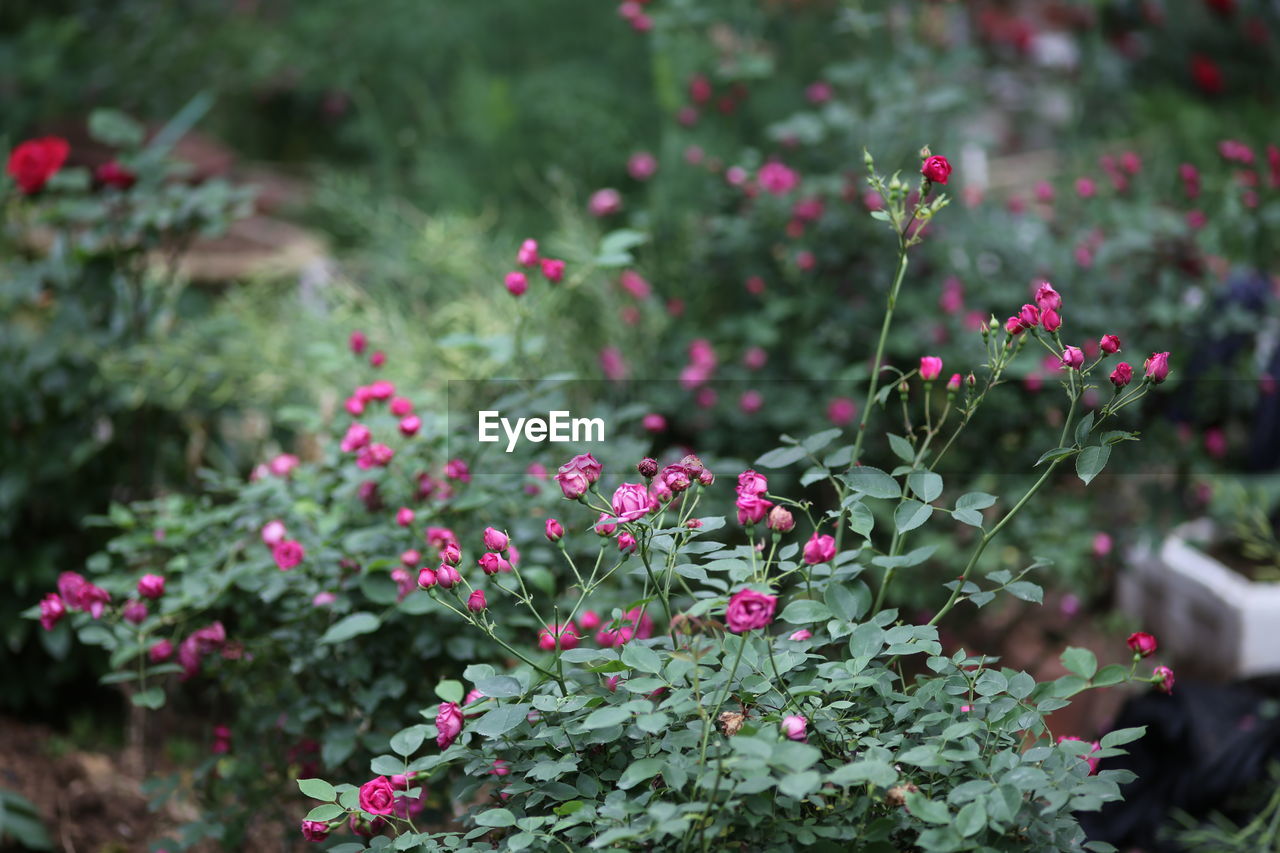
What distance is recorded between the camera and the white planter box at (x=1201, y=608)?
7.04 ft

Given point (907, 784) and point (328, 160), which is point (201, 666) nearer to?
point (907, 784)

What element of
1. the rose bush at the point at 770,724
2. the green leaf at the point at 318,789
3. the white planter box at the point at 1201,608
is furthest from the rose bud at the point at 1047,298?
the white planter box at the point at 1201,608

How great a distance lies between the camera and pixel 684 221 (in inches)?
99.0

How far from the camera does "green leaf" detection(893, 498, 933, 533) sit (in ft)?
3.10

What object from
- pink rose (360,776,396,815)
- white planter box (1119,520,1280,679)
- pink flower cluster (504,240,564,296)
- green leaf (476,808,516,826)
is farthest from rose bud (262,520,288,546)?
white planter box (1119,520,1280,679)

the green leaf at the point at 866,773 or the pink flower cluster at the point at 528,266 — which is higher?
the pink flower cluster at the point at 528,266

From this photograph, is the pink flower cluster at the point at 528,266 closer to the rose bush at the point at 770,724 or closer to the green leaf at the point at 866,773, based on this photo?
the rose bush at the point at 770,724

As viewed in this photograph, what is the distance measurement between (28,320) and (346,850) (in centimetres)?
198

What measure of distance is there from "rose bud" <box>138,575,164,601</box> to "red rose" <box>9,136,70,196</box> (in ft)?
2.77

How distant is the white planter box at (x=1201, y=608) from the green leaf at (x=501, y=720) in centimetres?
167

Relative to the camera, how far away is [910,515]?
0.96 m

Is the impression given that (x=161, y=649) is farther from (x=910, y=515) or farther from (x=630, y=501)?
(x=910, y=515)

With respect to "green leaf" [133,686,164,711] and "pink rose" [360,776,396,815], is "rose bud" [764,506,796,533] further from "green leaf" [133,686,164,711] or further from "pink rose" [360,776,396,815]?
"green leaf" [133,686,164,711]

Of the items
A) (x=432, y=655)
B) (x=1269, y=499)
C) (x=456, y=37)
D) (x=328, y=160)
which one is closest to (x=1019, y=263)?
(x=1269, y=499)
